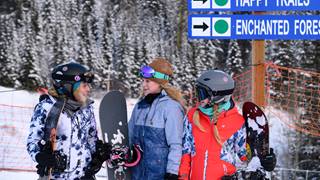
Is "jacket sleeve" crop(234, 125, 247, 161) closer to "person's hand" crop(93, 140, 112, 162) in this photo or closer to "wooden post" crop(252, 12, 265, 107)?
"person's hand" crop(93, 140, 112, 162)

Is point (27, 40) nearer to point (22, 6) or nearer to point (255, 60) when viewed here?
point (22, 6)

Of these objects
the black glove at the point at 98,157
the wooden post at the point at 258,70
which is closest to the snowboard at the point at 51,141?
the black glove at the point at 98,157

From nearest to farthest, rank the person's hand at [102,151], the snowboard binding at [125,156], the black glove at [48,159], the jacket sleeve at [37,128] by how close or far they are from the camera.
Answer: the black glove at [48,159] → the jacket sleeve at [37,128] → the person's hand at [102,151] → the snowboard binding at [125,156]

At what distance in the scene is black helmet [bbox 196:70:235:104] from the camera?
12.4 ft

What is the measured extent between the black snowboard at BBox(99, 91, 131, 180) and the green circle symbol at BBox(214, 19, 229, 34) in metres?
1.40

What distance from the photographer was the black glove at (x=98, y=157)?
3.79 m

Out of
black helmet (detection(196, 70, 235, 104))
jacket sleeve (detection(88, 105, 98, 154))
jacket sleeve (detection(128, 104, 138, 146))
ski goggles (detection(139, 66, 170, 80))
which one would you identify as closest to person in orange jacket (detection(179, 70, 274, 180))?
black helmet (detection(196, 70, 235, 104))

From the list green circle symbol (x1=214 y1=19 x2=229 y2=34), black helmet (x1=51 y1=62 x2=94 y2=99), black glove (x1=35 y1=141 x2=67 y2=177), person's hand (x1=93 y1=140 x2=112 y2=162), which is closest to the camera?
black glove (x1=35 y1=141 x2=67 y2=177)

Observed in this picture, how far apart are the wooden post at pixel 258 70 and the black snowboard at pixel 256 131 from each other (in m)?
1.60

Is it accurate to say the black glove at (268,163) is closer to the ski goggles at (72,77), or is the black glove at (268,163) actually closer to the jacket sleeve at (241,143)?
the jacket sleeve at (241,143)

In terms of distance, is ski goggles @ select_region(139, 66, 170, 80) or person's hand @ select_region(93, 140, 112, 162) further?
ski goggles @ select_region(139, 66, 170, 80)

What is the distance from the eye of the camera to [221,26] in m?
5.37

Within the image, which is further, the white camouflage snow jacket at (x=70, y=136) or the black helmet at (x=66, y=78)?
the black helmet at (x=66, y=78)

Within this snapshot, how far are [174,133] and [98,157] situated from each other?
52cm
